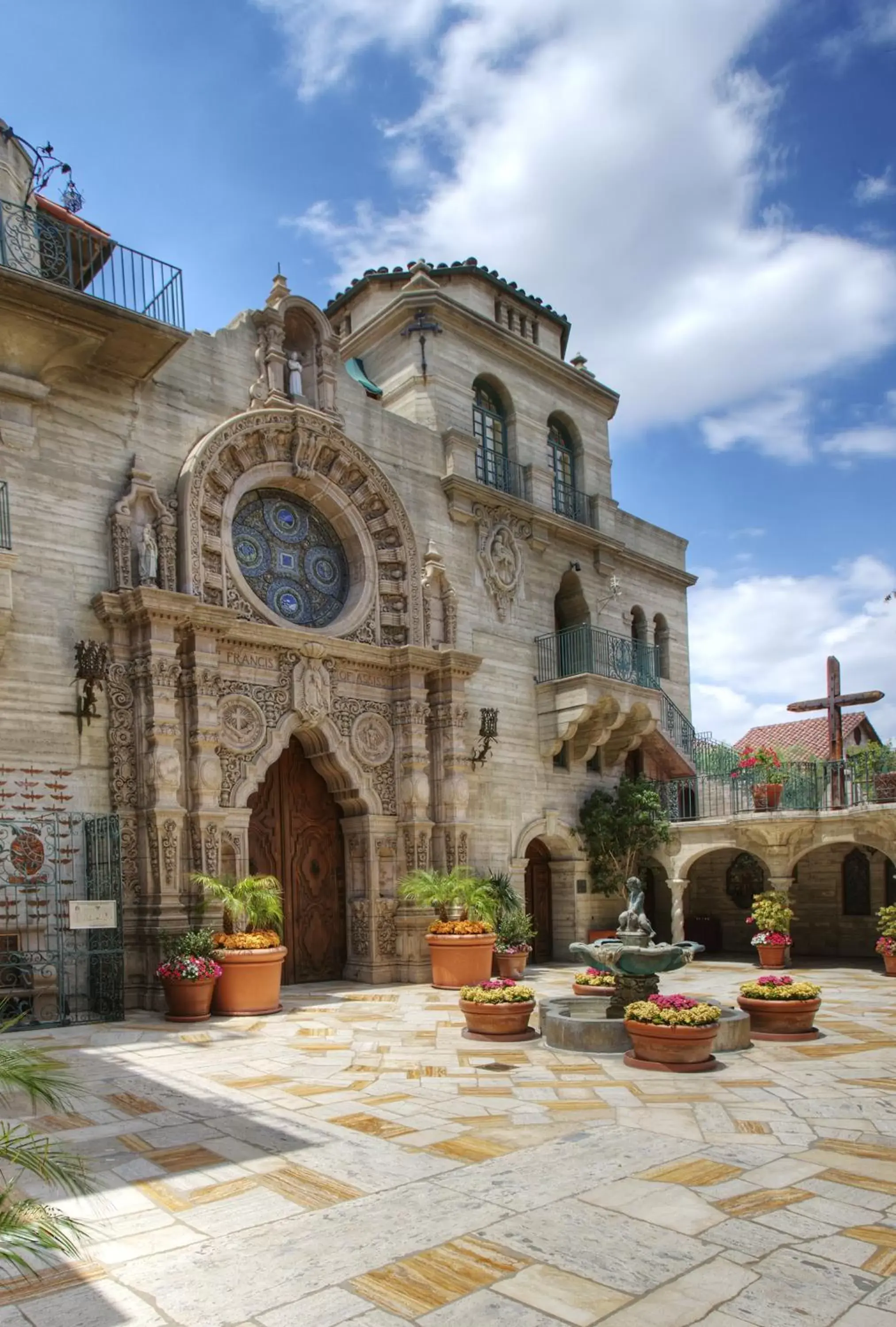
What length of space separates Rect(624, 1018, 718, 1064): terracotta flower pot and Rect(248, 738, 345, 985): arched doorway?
7.70 meters

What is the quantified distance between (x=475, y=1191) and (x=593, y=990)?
20.0ft

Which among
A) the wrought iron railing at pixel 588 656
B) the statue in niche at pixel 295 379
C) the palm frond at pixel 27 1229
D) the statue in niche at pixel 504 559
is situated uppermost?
the statue in niche at pixel 295 379

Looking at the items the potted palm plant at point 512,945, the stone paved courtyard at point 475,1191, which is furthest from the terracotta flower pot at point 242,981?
the potted palm plant at point 512,945

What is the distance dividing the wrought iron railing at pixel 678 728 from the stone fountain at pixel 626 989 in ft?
38.9

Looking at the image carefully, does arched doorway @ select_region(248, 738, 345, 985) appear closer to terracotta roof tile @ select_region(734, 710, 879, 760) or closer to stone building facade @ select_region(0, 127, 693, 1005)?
stone building facade @ select_region(0, 127, 693, 1005)

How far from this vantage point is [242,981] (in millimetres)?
12117

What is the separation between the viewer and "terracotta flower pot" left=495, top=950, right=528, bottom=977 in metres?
15.4

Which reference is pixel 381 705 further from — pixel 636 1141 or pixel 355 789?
pixel 636 1141

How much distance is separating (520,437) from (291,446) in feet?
19.6

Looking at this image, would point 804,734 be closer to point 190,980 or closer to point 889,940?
point 889,940

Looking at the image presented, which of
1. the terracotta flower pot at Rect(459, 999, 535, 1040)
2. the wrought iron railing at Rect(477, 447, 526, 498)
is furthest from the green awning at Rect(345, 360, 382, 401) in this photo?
the terracotta flower pot at Rect(459, 999, 535, 1040)

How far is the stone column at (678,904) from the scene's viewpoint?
64.1 feet

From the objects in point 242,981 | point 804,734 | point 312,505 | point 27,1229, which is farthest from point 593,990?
point 804,734

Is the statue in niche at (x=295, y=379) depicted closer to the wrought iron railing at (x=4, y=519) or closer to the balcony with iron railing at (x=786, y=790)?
the wrought iron railing at (x=4, y=519)
